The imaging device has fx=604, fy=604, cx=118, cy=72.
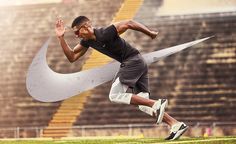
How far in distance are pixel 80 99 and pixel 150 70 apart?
7.96 ft

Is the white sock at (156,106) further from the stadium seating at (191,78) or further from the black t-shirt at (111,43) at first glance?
the stadium seating at (191,78)

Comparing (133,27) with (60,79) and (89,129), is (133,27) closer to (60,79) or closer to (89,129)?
(89,129)

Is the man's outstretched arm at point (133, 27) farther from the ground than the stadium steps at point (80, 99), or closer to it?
closer to it

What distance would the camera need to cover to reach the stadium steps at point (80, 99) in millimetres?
18719

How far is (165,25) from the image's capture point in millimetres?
19594

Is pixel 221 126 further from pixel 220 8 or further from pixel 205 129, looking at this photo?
pixel 220 8

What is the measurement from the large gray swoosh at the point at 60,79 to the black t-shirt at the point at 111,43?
12085 millimetres

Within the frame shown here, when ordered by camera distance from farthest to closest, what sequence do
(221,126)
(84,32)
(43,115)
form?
(43,115) → (221,126) → (84,32)

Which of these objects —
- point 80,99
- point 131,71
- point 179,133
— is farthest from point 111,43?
point 80,99

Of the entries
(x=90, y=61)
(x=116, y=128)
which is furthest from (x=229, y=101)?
(x=90, y=61)

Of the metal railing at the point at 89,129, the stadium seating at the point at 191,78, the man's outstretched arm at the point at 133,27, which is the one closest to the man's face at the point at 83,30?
the man's outstretched arm at the point at 133,27

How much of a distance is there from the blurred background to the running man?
1037 cm

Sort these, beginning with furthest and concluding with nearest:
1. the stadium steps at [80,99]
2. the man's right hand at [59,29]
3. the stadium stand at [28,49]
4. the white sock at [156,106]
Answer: the stadium stand at [28,49]
the stadium steps at [80,99]
the white sock at [156,106]
the man's right hand at [59,29]

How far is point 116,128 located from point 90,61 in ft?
8.99
